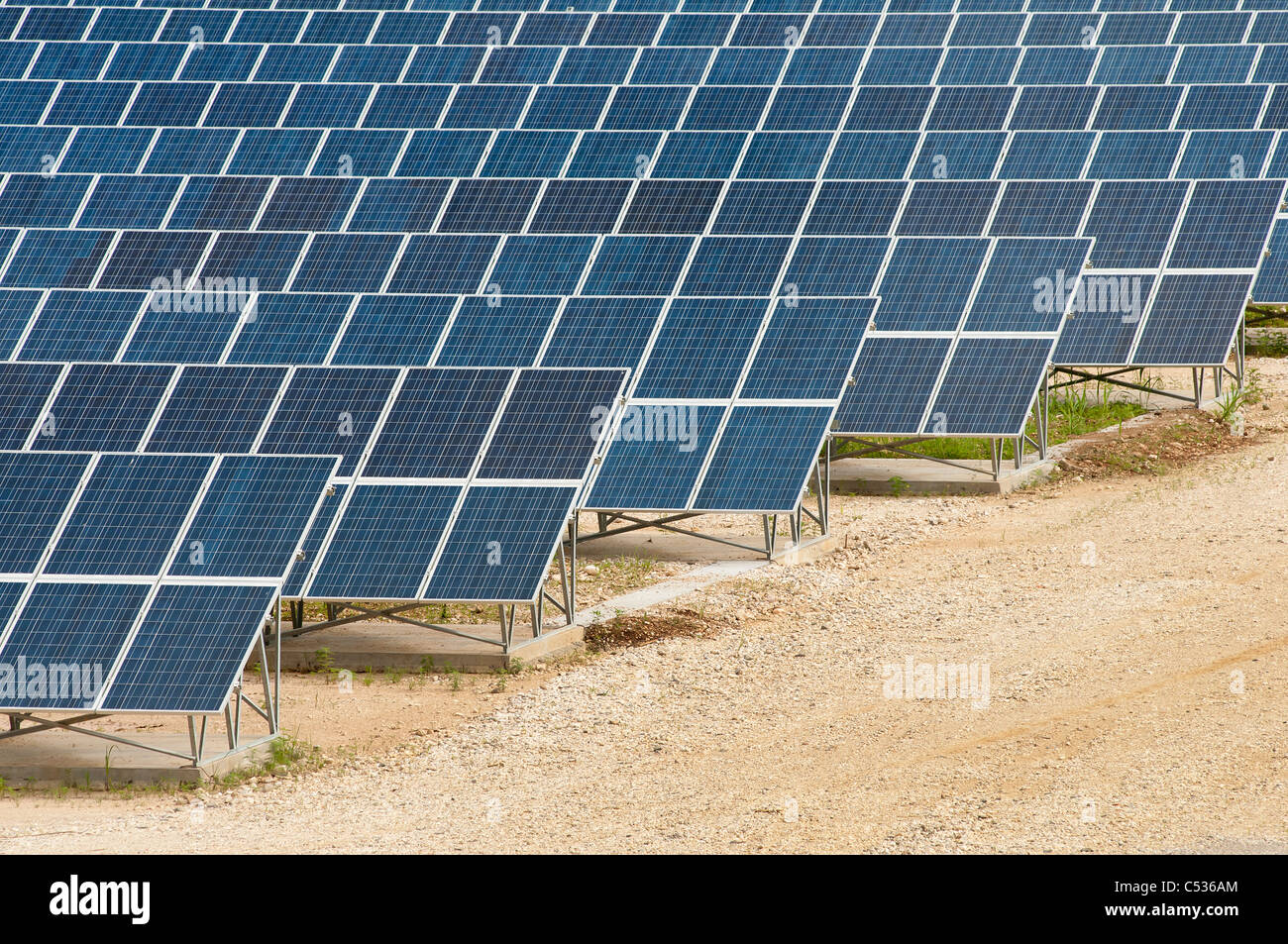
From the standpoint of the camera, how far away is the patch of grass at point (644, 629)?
15875mm

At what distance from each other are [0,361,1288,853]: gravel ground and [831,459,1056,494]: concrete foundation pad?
2.93 metres

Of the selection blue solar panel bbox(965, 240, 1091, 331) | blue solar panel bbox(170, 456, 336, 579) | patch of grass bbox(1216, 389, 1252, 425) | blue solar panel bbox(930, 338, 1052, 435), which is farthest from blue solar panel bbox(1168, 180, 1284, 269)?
blue solar panel bbox(170, 456, 336, 579)

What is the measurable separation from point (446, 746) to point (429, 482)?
3.12m

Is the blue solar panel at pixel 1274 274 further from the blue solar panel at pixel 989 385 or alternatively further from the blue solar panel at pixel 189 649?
the blue solar panel at pixel 189 649

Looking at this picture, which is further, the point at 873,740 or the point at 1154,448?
the point at 1154,448

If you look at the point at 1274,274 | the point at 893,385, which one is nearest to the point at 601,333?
the point at 893,385

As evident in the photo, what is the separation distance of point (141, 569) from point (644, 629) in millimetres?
4822

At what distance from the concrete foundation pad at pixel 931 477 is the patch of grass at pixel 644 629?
571cm

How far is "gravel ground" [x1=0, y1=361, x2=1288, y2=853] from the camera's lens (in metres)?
11.1

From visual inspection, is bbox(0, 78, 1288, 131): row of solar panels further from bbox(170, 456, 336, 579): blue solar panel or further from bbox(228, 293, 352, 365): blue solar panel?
bbox(170, 456, 336, 579): blue solar panel

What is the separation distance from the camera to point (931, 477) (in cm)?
2164

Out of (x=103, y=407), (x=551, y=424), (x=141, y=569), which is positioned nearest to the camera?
(x=141, y=569)
